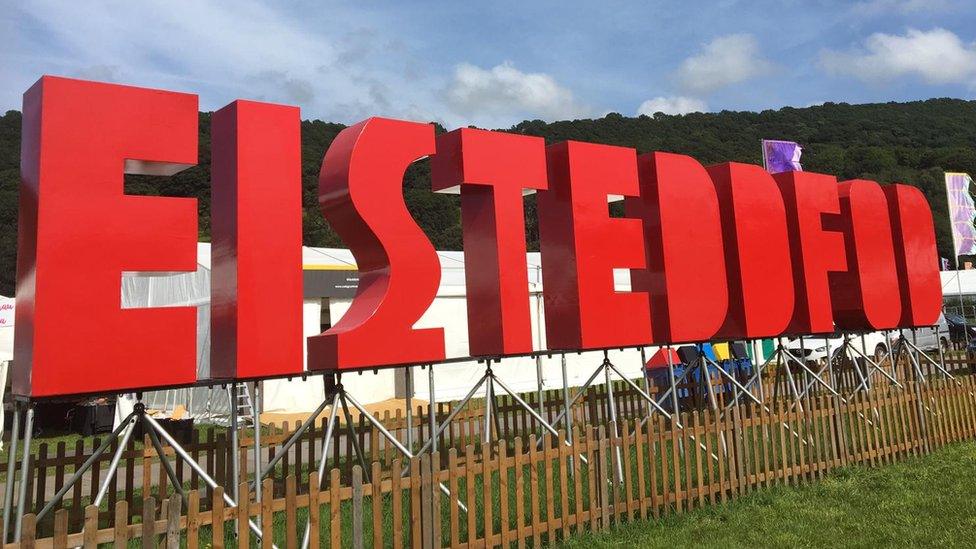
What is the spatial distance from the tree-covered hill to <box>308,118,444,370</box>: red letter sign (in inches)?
1499

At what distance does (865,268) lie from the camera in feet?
33.7

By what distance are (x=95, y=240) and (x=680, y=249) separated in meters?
6.02

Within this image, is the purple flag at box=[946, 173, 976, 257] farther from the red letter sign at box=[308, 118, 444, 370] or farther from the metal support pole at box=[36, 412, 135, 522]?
the metal support pole at box=[36, 412, 135, 522]

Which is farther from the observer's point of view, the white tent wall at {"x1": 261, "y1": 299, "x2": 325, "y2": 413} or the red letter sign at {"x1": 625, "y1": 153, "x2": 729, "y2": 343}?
the white tent wall at {"x1": 261, "y1": 299, "x2": 325, "y2": 413}

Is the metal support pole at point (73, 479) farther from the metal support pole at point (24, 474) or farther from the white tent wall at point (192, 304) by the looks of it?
the white tent wall at point (192, 304)

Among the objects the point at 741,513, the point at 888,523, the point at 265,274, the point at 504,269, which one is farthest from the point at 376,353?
the point at 888,523

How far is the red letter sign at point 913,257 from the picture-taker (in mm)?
10883

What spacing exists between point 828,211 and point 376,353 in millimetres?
7133

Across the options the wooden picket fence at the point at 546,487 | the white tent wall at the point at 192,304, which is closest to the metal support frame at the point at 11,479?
the wooden picket fence at the point at 546,487

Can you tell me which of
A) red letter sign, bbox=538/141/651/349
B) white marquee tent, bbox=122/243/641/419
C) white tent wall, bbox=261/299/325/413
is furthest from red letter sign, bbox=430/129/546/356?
white tent wall, bbox=261/299/325/413

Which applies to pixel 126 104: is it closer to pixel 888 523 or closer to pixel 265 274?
pixel 265 274

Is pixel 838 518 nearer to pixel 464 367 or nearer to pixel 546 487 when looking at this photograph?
pixel 546 487

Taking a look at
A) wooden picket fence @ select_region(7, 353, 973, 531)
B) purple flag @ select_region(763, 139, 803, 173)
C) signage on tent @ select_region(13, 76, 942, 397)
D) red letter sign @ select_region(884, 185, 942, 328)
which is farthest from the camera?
purple flag @ select_region(763, 139, 803, 173)

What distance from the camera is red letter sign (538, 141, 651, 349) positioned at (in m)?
7.41
